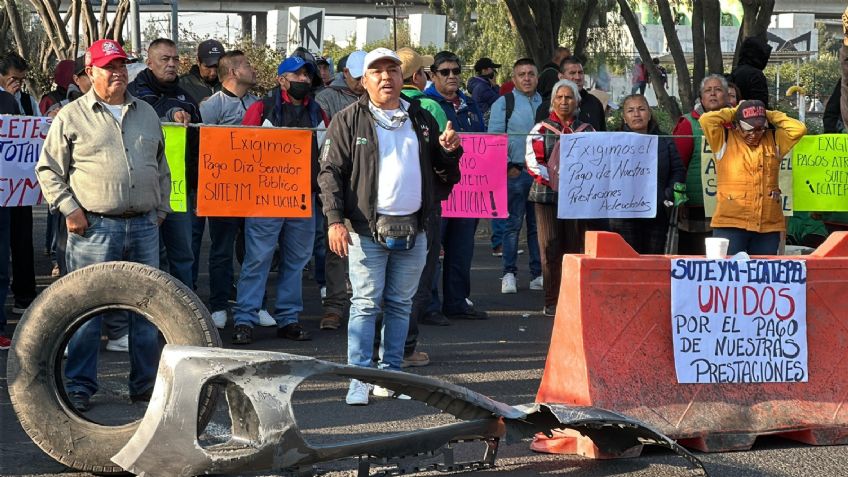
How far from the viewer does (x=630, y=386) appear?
22.4 feet

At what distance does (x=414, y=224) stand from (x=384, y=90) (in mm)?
790

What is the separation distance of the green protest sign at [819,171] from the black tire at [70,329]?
6.22 m

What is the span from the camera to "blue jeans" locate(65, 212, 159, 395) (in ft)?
24.5

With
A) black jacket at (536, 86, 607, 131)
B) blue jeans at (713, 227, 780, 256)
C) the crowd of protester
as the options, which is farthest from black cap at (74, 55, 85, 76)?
blue jeans at (713, 227, 780, 256)

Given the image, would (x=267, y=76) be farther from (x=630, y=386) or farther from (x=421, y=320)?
(x=630, y=386)

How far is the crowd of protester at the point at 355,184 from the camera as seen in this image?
7488 mm

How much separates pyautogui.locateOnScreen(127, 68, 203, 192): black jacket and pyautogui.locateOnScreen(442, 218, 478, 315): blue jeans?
7.45 ft

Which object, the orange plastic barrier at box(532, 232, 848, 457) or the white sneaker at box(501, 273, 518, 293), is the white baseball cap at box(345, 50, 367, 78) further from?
the orange plastic barrier at box(532, 232, 848, 457)

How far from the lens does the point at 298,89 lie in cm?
1018

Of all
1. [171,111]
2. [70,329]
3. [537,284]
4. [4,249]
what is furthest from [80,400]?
[537,284]

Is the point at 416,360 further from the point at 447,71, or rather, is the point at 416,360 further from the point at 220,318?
the point at 447,71

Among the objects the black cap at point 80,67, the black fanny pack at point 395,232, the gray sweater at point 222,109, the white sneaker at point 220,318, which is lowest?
the white sneaker at point 220,318

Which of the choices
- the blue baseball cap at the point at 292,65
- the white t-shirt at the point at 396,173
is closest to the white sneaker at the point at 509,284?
the blue baseball cap at the point at 292,65

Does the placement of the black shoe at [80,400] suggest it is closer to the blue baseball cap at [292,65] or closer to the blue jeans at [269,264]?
the blue jeans at [269,264]
